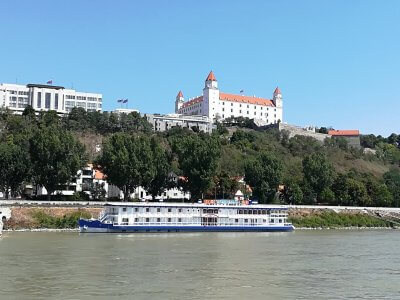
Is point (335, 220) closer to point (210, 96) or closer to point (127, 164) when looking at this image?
point (127, 164)

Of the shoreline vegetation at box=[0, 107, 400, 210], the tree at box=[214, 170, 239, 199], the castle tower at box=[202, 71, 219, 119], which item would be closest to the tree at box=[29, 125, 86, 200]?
the shoreline vegetation at box=[0, 107, 400, 210]

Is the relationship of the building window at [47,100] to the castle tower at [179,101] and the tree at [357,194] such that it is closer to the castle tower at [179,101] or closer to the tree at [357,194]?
the castle tower at [179,101]

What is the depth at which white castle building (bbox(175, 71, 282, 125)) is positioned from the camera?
149 meters

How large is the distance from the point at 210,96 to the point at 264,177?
71878 mm

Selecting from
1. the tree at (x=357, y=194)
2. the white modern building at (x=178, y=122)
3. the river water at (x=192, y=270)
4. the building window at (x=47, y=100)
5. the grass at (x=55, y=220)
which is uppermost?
the building window at (x=47, y=100)

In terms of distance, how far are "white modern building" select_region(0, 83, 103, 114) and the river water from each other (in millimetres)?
83814

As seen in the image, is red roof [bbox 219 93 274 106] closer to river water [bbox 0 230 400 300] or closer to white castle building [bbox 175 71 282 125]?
white castle building [bbox 175 71 282 125]

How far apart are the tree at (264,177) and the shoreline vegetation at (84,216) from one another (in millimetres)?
5081

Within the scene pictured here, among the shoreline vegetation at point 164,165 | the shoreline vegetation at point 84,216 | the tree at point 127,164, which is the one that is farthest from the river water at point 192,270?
the tree at point 127,164

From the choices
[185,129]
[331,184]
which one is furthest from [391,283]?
[185,129]

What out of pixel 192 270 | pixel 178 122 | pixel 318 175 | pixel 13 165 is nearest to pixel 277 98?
pixel 178 122

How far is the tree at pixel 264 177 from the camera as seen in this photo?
3110 inches

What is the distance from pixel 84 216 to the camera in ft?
204

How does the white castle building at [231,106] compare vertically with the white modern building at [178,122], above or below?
above
